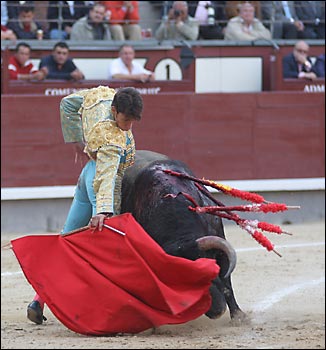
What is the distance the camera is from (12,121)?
10297mm

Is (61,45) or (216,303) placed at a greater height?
(61,45)

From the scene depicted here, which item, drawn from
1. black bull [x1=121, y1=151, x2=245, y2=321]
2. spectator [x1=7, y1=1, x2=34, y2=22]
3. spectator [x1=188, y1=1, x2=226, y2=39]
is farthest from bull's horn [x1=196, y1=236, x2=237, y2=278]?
spectator [x1=188, y1=1, x2=226, y2=39]

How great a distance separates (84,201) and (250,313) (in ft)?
4.58

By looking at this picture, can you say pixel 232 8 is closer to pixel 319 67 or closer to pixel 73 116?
pixel 319 67

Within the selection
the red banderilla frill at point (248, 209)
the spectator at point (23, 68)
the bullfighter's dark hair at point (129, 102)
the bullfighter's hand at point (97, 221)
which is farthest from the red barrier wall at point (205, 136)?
the bullfighter's dark hair at point (129, 102)

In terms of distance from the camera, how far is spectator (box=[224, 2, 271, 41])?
11.4 metres

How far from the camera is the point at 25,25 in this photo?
10.6 meters

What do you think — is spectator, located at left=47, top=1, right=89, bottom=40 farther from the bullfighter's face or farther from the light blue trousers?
the bullfighter's face

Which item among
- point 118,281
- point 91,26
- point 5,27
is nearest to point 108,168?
point 118,281

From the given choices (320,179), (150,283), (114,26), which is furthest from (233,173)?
(150,283)

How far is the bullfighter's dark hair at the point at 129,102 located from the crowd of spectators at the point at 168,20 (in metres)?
5.02

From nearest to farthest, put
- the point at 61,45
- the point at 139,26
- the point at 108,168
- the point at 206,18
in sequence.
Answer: the point at 108,168 < the point at 61,45 < the point at 139,26 < the point at 206,18

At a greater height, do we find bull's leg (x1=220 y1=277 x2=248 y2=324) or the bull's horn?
the bull's horn

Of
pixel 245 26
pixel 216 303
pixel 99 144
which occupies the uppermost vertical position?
pixel 245 26
